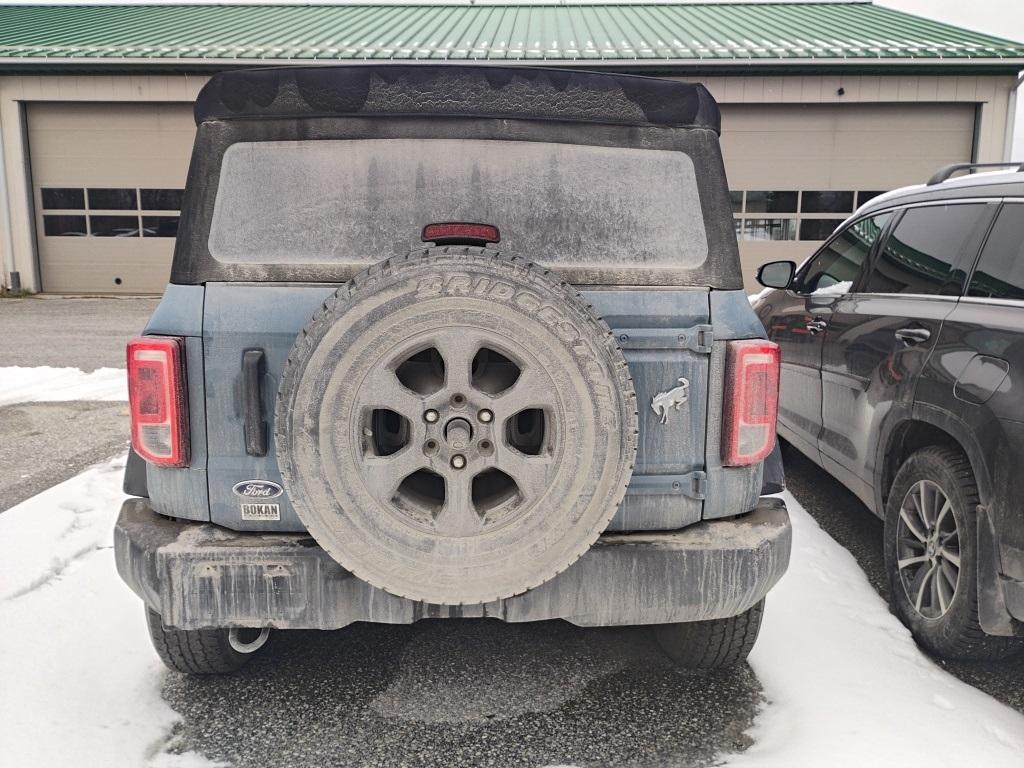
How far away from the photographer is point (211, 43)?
1755 cm

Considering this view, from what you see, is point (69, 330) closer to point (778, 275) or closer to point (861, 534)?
point (778, 275)

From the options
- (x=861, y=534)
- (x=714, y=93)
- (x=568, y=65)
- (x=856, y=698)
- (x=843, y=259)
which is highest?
(x=568, y=65)

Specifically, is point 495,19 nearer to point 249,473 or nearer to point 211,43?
point 211,43

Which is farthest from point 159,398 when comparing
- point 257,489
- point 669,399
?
point 669,399

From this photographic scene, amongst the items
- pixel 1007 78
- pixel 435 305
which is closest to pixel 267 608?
pixel 435 305

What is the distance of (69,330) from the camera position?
12.4m

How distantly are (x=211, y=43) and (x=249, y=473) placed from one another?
18.0 m

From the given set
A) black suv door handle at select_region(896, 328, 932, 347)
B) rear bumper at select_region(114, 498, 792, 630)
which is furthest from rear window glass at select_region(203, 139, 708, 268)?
black suv door handle at select_region(896, 328, 932, 347)

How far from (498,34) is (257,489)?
1777 cm

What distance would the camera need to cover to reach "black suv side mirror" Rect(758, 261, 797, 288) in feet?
15.1

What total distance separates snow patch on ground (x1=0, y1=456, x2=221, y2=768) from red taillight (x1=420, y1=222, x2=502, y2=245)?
1.67m

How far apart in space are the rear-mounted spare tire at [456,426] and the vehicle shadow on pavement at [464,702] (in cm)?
64

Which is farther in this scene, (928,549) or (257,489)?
(928,549)

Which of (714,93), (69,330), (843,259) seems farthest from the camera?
(714,93)
